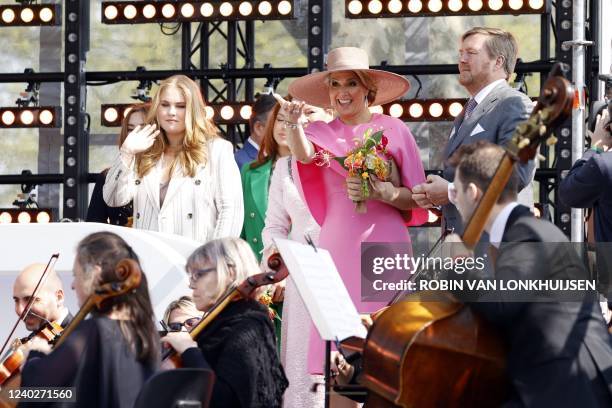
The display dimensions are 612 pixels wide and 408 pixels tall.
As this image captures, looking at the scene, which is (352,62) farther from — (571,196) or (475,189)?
(475,189)

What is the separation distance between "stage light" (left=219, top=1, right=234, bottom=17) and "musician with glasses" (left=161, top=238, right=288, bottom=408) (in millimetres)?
5635

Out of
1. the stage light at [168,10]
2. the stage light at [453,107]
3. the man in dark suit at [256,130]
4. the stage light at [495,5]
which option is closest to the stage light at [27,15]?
the stage light at [168,10]

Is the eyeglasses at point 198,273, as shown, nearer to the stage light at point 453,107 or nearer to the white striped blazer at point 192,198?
the white striped blazer at point 192,198

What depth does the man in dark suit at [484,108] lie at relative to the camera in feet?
17.9

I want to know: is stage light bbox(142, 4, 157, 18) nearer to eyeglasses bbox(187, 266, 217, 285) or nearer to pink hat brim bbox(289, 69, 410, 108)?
pink hat brim bbox(289, 69, 410, 108)

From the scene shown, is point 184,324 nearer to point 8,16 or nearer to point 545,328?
point 545,328

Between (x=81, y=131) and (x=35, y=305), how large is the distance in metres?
5.33

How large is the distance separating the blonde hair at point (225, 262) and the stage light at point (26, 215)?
5.95 metres

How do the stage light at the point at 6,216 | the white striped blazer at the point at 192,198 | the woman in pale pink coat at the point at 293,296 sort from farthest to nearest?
1. the stage light at the point at 6,216
2. the white striped blazer at the point at 192,198
3. the woman in pale pink coat at the point at 293,296

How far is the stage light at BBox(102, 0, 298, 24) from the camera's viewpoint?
1023cm

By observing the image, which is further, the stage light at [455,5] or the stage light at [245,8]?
the stage light at [245,8]

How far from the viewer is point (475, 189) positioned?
4.14 meters

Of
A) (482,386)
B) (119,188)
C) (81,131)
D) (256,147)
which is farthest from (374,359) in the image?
(81,131)

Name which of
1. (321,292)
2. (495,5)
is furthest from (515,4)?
(321,292)
